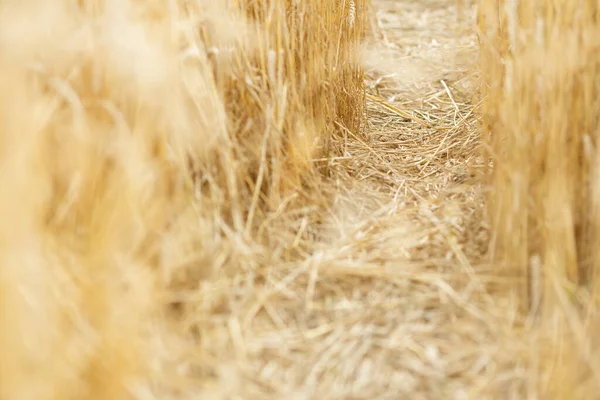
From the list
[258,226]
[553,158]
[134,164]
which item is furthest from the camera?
[258,226]

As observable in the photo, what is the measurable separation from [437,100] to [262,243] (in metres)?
1.09

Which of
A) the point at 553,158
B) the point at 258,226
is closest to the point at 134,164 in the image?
the point at 258,226

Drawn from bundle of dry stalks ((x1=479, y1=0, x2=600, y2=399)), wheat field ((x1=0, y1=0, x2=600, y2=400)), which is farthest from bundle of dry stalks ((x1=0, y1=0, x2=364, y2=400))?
bundle of dry stalks ((x1=479, y1=0, x2=600, y2=399))

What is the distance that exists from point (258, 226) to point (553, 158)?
20.5 inches


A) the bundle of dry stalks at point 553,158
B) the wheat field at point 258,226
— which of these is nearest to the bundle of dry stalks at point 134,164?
the wheat field at point 258,226

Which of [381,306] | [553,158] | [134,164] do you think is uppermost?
[134,164]

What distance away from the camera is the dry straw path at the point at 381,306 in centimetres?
104

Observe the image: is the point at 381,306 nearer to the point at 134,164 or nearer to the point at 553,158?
the point at 553,158

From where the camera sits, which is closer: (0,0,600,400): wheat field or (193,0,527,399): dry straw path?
(0,0,600,400): wheat field

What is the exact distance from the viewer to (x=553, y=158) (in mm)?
1154

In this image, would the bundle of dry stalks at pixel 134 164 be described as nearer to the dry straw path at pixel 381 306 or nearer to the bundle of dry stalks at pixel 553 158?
the dry straw path at pixel 381 306

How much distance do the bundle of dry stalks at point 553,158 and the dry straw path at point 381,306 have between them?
8 centimetres

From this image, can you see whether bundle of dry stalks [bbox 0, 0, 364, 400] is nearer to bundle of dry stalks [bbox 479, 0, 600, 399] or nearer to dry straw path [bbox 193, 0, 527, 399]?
dry straw path [bbox 193, 0, 527, 399]

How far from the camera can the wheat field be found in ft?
3.06
